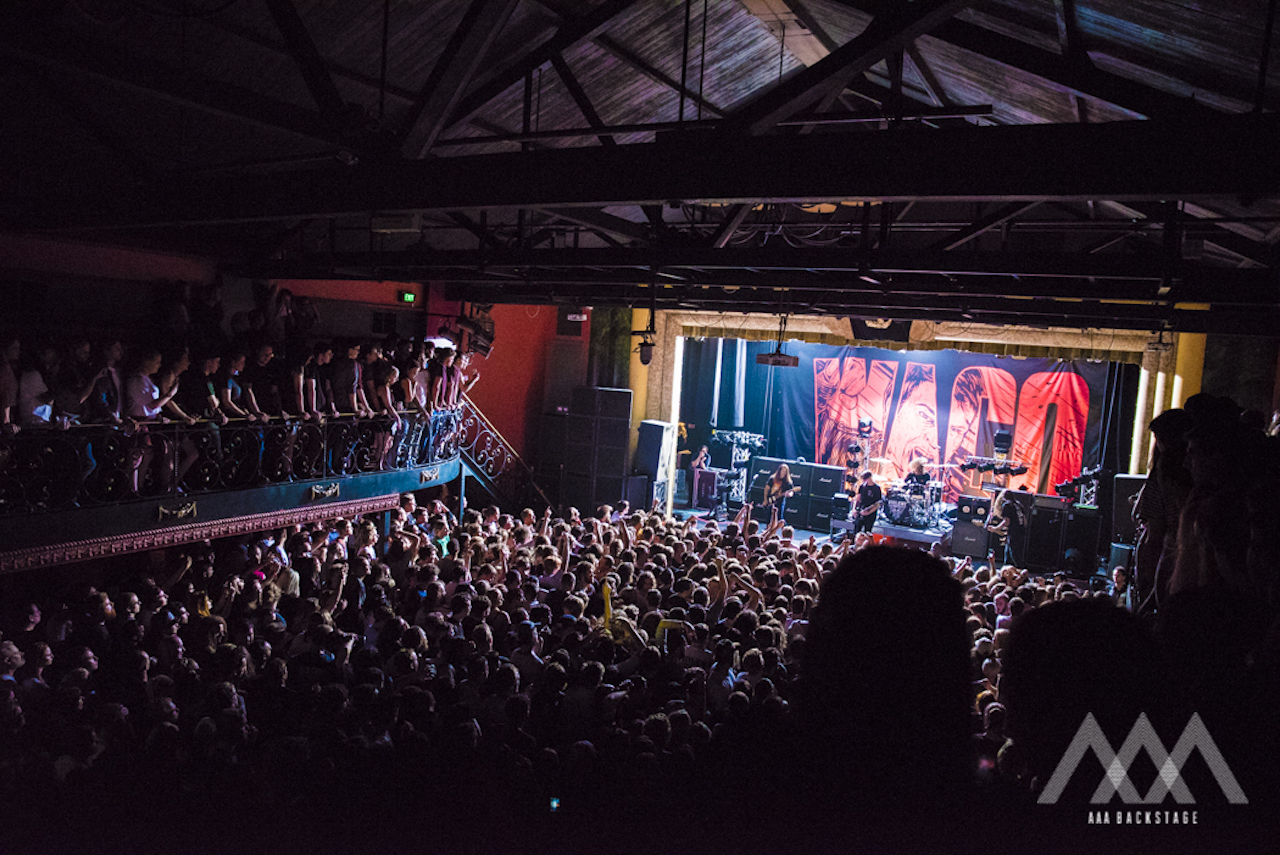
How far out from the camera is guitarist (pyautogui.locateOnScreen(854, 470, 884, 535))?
14320 mm

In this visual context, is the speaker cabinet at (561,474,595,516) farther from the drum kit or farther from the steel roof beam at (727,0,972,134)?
the steel roof beam at (727,0,972,134)

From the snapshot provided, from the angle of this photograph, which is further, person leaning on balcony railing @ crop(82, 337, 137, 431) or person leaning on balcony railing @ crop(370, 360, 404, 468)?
person leaning on balcony railing @ crop(370, 360, 404, 468)

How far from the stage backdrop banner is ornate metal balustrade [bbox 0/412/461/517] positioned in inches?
378

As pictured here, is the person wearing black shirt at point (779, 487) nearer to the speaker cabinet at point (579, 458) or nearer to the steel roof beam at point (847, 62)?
the speaker cabinet at point (579, 458)

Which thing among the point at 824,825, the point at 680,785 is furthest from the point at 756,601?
the point at 824,825

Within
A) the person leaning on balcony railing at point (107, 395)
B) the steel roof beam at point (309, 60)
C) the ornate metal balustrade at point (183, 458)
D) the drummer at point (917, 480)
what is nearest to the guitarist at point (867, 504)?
the drummer at point (917, 480)

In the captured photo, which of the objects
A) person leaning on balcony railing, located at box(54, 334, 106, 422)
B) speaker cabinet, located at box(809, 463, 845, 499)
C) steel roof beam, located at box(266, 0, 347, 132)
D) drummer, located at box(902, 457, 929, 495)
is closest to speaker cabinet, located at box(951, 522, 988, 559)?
drummer, located at box(902, 457, 929, 495)

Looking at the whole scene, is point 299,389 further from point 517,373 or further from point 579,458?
point 517,373

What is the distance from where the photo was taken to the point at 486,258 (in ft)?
25.5

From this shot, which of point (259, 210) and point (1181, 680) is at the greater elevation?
point (259, 210)

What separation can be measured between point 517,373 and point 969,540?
338 inches

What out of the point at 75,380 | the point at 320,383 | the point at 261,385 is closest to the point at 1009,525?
the point at 320,383

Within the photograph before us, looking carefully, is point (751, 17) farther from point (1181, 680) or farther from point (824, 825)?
point (824, 825)

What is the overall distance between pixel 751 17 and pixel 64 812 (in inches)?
251
